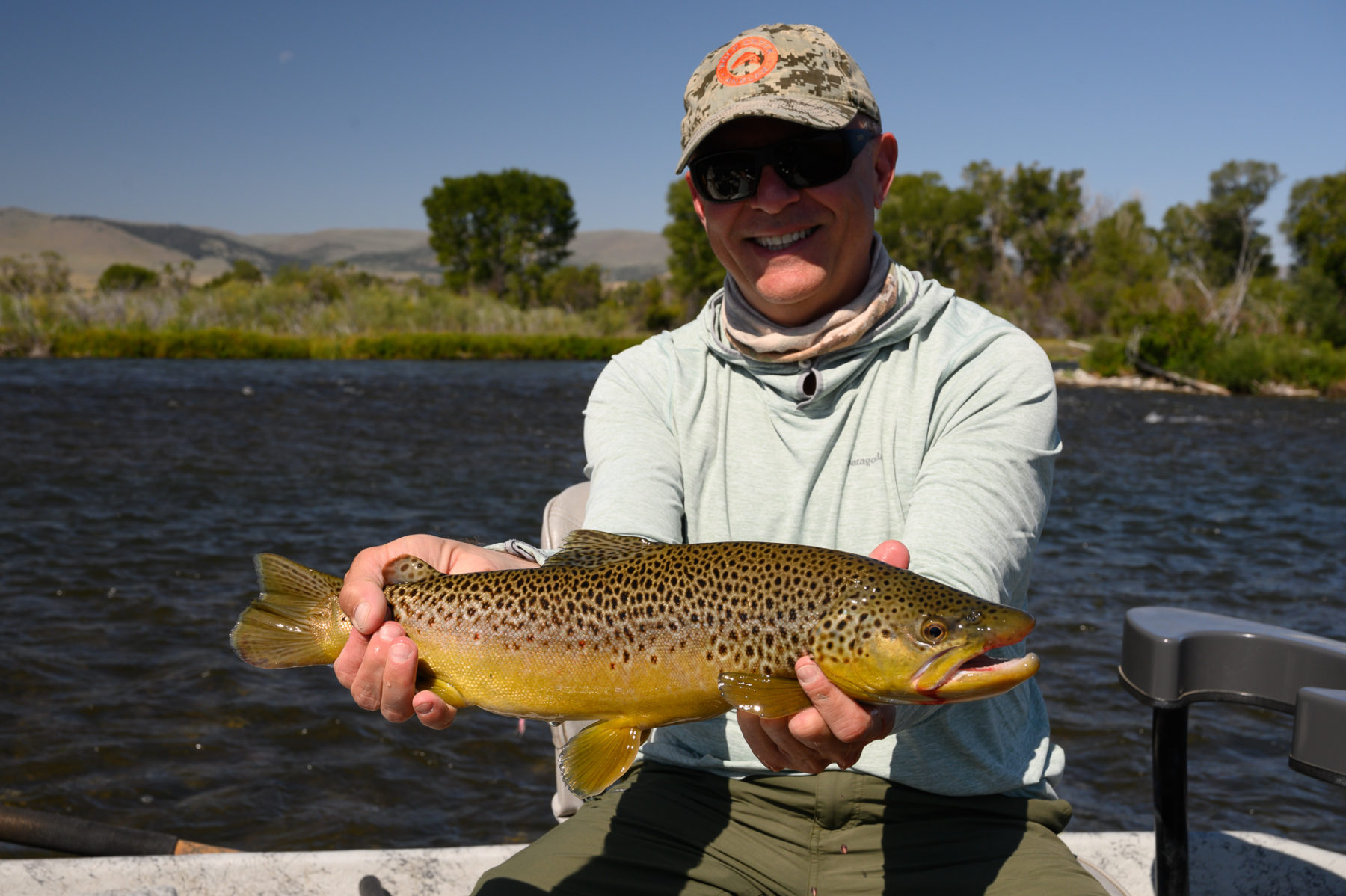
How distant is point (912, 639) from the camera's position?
2.26m

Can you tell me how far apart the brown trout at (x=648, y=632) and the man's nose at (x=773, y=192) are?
1.13 meters

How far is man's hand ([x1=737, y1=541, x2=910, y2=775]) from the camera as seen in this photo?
229 centimetres

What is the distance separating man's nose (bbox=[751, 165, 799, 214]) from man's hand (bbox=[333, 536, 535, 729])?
1511mm

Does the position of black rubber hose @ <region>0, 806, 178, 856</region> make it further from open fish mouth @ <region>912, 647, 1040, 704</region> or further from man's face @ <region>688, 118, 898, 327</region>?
Result: open fish mouth @ <region>912, 647, 1040, 704</region>

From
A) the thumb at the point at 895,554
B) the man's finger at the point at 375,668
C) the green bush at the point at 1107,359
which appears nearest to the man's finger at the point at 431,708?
the man's finger at the point at 375,668

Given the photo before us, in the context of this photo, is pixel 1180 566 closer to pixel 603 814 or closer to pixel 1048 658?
pixel 1048 658

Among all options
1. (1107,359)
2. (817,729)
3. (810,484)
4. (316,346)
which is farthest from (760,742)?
(316,346)

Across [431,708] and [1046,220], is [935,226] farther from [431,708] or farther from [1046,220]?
[431,708]

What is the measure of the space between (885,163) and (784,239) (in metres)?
0.55


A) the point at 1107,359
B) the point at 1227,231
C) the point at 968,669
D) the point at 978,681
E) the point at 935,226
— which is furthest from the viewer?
the point at 935,226

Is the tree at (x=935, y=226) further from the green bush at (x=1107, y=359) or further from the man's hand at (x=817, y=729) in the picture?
the man's hand at (x=817, y=729)

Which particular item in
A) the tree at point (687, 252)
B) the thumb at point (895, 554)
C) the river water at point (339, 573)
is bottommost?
the river water at point (339, 573)

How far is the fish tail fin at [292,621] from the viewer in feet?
8.80

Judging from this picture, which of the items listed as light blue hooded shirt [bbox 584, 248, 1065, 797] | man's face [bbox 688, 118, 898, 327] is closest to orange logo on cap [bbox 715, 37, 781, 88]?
man's face [bbox 688, 118, 898, 327]
